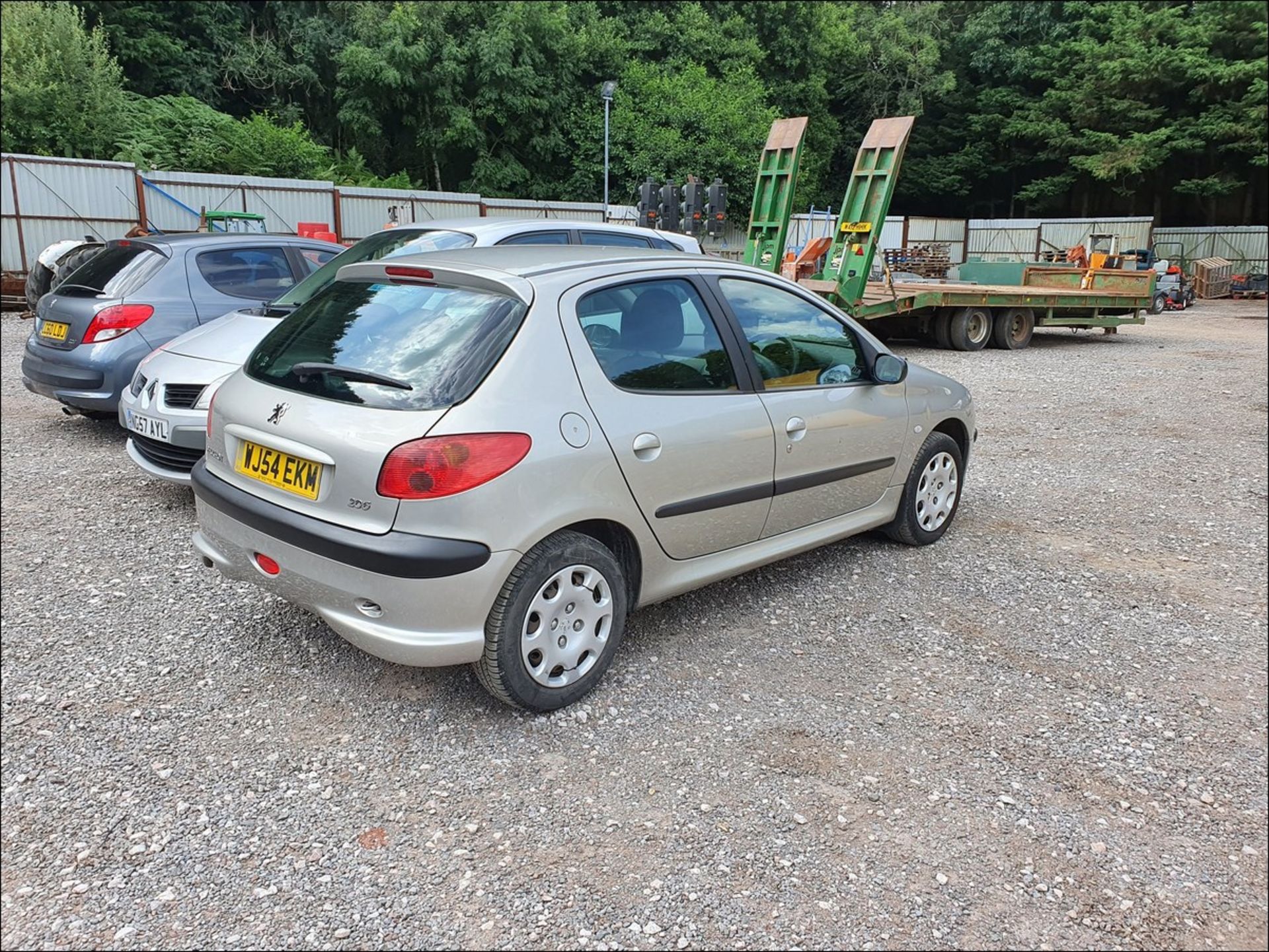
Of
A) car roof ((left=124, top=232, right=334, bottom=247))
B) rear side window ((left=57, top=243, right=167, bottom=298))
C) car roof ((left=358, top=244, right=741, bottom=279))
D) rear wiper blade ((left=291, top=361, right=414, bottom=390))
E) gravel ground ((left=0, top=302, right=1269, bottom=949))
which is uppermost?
car roof ((left=124, top=232, right=334, bottom=247))

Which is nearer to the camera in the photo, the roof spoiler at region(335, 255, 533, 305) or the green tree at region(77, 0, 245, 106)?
the roof spoiler at region(335, 255, 533, 305)

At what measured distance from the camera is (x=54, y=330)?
269 inches

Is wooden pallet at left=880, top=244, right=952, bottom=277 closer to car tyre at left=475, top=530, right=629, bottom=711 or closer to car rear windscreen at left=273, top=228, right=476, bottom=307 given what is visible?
car rear windscreen at left=273, top=228, right=476, bottom=307

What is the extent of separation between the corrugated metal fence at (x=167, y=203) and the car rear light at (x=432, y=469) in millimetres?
13744

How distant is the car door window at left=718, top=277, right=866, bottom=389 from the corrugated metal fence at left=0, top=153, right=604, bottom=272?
12521mm

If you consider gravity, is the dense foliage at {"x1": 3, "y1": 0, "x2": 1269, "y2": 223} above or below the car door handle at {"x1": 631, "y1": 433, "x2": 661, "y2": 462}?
above

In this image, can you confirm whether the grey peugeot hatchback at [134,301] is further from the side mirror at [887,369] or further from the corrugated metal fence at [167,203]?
the corrugated metal fence at [167,203]

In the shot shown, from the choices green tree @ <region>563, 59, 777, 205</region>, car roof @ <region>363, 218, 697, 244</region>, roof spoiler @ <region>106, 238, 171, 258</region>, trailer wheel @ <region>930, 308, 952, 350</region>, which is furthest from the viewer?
green tree @ <region>563, 59, 777, 205</region>

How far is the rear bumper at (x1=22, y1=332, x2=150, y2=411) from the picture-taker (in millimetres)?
6543

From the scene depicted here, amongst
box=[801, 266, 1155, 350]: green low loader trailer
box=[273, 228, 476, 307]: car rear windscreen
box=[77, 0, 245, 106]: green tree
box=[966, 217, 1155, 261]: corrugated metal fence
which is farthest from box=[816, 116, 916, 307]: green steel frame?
box=[77, 0, 245, 106]: green tree

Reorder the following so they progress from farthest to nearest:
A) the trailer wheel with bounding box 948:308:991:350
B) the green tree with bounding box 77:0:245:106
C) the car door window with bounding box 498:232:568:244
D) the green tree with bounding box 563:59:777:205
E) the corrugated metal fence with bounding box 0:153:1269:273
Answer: the green tree with bounding box 563:59:777:205, the green tree with bounding box 77:0:245:106, the corrugated metal fence with bounding box 0:153:1269:273, the trailer wheel with bounding box 948:308:991:350, the car door window with bounding box 498:232:568:244

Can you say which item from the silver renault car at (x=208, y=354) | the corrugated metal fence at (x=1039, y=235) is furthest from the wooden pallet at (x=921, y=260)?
the silver renault car at (x=208, y=354)

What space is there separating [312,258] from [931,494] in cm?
520

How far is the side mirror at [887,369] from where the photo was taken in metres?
4.39
